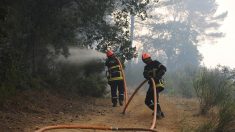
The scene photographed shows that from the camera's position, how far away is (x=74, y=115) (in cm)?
1092

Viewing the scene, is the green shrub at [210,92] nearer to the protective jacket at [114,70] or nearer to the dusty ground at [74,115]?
the dusty ground at [74,115]

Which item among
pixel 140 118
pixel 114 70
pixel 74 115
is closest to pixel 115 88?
pixel 114 70

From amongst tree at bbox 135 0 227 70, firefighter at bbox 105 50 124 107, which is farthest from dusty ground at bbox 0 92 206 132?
tree at bbox 135 0 227 70

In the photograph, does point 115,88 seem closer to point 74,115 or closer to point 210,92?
point 74,115

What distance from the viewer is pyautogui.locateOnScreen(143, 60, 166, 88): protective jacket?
10.8 m

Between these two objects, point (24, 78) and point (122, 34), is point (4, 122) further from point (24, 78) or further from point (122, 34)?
point (122, 34)

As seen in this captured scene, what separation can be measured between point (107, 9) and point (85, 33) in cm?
125

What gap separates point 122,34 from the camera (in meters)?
15.7

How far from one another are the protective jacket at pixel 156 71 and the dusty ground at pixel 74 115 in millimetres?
1048

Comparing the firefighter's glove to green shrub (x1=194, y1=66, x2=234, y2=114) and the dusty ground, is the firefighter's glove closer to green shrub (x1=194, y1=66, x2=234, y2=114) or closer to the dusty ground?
the dusty ground

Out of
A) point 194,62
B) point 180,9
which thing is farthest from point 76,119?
point 180,9

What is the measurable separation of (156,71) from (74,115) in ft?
8.16

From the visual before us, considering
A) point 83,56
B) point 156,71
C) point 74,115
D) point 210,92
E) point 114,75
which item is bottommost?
point 74,115

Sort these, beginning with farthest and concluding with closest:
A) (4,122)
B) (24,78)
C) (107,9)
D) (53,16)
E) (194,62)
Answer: (194,62), (107,9), (53,16), (24,78), (4,122)
